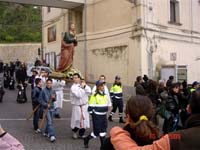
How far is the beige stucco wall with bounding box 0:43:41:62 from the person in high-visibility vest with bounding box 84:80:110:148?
43989mm

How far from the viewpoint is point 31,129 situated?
12.1 meters

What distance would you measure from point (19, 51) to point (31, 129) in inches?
1682

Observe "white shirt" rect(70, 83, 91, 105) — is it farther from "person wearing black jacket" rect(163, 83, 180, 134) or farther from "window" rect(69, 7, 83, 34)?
"window" rect(69, 7, 83, 34)

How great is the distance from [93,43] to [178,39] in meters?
6.36

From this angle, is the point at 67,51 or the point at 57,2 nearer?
the point at 67,51

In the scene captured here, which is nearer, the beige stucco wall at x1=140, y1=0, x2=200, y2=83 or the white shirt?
the white shirt

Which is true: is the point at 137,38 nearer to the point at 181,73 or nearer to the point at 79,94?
the point at 181,73

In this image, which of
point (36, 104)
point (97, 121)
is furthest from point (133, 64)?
point (97, 121)

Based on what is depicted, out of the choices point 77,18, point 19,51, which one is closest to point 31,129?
point 77,18

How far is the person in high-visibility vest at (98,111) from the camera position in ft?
31.1

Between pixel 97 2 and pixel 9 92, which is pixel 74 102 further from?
pixel 97 2

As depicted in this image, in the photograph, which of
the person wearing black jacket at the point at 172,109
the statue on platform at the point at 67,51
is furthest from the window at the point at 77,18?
the person wearing black jacket at the point at 172,109

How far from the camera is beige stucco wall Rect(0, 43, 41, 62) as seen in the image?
174ft

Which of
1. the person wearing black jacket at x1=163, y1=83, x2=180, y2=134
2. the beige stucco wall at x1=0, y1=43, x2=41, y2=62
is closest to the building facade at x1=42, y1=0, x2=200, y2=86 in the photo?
the person wearing black jacket at x1=163, y1=83, x2=180, y2=134
